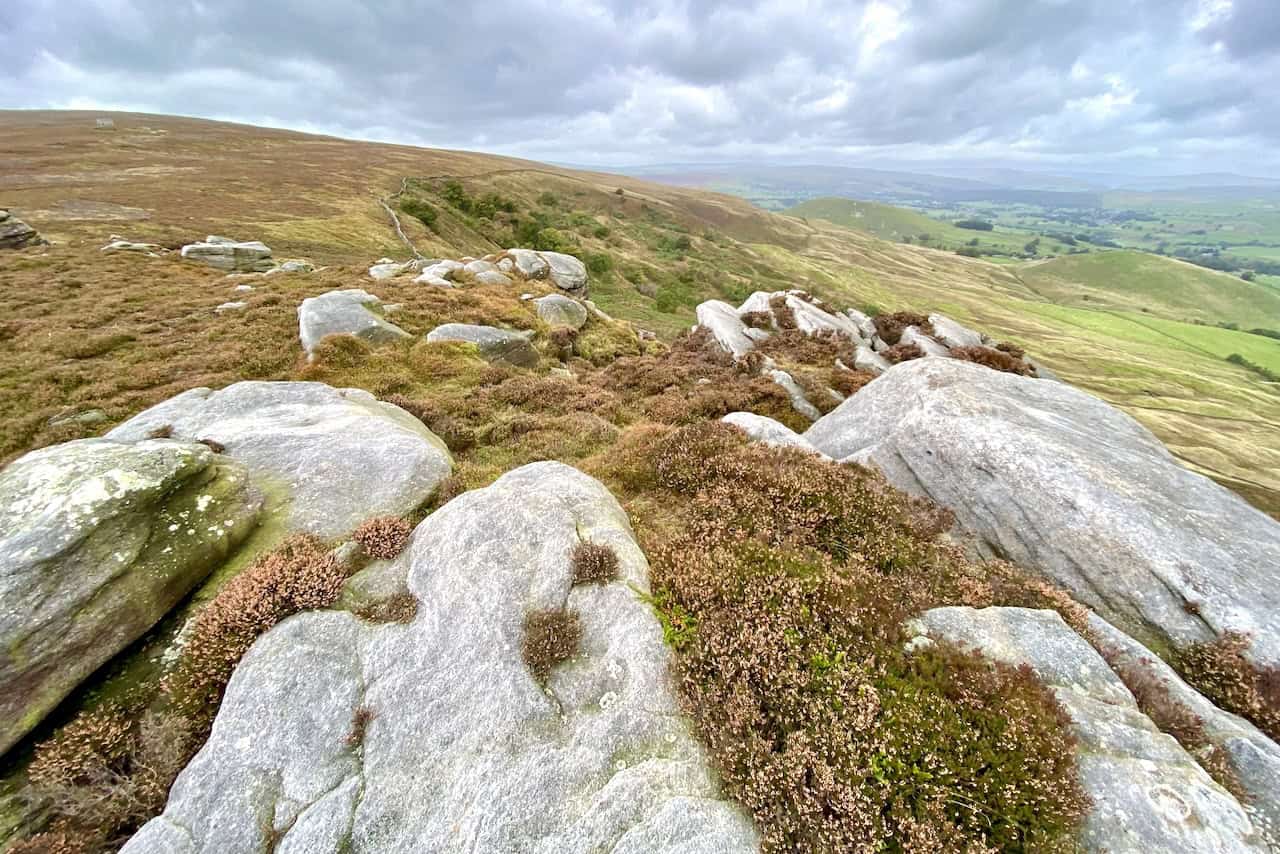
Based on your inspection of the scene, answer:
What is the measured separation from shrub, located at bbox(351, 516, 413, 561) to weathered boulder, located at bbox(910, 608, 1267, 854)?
833cm

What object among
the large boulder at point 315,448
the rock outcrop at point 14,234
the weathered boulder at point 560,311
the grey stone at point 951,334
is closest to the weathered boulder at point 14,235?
the rock outcrop at point 14,234

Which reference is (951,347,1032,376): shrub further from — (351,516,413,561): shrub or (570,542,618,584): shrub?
(351,516,413,561): shrub

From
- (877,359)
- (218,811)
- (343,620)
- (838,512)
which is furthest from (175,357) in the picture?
(877,359)

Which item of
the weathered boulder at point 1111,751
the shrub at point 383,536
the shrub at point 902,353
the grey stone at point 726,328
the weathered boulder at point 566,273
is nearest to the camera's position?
the weathered boulder at point 1111,751

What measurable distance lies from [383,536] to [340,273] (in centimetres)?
3603

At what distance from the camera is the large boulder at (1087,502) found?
875 cm

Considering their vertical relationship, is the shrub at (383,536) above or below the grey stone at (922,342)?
above

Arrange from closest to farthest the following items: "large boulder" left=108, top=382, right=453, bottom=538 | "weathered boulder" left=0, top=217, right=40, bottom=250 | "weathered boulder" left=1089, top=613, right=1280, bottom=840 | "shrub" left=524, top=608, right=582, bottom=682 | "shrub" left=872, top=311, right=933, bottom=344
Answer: "weathered boulder" left=1089, top=613, right=1280, bottom=840
"shrub" left=524, top=608, right=582, bottom=682
"large boulder" left=108, top=382, right=453, bottom=538
"shrub" left=872, top=311, right=933, bottom=344
"weathered boulder" left=0, top=217, right=40, bottom=250

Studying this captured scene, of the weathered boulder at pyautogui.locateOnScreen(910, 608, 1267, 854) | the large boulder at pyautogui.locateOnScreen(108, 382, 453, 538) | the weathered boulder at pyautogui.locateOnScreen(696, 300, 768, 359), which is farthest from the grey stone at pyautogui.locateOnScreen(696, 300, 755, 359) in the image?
the weathered boulder at pyautogui.locateOnScreen(910, 608, 1267, 854)

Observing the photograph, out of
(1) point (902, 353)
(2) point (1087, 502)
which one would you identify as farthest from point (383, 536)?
(1) point (902, 353)

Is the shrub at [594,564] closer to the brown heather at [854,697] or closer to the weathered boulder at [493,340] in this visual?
the brown heather at [854,697]

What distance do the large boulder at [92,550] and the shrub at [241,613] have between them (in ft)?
2.90

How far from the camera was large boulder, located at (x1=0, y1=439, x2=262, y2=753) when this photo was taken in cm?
670

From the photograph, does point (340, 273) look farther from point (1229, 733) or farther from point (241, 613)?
point (1229, 733)
